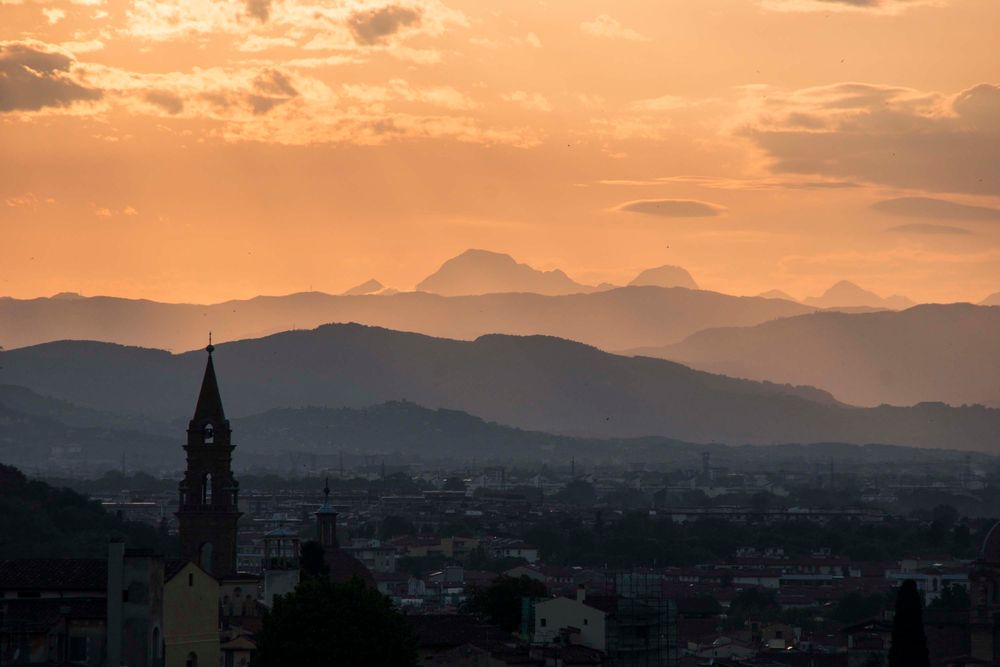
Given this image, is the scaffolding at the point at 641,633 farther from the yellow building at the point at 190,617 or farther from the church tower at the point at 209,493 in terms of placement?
the yellow building at the point at 190,617

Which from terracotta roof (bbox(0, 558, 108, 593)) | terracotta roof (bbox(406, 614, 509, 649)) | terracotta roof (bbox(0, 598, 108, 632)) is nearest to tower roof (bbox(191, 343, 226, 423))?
terracotta roof (bbox(406, 614, 509, 649))

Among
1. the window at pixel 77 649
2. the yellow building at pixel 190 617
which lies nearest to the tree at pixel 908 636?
the yellow building at pixel 190 617

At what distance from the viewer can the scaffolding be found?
251 ft

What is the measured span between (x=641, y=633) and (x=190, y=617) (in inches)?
925

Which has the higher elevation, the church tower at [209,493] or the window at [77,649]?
the church tower at [209,493]

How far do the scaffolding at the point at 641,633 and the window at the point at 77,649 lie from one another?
2394cm

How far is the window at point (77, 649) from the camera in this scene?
52.5m

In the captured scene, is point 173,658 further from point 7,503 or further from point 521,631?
point 7,503

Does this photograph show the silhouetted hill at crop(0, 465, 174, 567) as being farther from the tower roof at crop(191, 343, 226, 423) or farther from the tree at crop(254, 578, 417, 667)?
the tree at crop(254, 578, 417, 667)

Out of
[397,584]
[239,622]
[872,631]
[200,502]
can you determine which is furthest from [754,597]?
[239,622]

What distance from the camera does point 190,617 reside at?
56.4 m

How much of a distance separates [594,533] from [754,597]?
193 feet

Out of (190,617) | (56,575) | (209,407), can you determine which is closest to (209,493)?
(209,407)

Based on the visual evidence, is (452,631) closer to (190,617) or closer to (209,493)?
(209,493)
